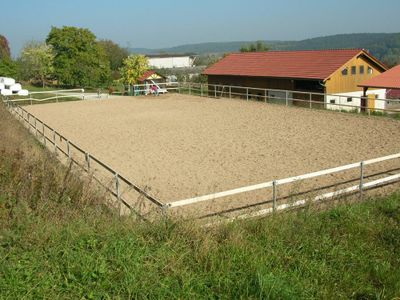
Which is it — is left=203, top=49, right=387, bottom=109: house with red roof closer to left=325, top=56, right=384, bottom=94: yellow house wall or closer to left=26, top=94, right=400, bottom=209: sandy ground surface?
left=325, top=56, right=384, bottom=94: yellow house wall

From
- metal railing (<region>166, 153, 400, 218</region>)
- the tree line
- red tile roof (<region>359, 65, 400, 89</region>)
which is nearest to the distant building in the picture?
the tree line

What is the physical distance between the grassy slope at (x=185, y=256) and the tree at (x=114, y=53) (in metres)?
84.2

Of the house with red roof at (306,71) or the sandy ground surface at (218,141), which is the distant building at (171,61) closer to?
the house with red roof at (306,71)

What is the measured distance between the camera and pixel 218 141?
14.2 m

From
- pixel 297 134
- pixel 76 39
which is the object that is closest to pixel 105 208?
pixel 297 134

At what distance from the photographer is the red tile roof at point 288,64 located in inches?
1124

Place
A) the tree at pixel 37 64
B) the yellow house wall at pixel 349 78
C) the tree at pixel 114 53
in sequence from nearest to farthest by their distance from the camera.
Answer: the yellow house wall at pixel 349 78
the tree at pixel 37 64
the tree at pixel 114 53

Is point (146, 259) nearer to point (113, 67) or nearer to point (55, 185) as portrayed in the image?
point (55, 185)

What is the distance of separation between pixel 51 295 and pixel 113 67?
87.4 m

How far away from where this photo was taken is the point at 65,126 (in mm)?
18672

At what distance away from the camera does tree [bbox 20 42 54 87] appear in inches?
2147

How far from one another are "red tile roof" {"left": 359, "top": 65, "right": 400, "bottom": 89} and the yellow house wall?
216 cm

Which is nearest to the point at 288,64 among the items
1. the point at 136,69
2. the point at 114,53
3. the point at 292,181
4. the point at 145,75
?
the point at 145,75

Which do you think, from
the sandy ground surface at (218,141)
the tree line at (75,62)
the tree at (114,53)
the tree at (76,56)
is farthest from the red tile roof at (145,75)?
the tree at (114,53)
